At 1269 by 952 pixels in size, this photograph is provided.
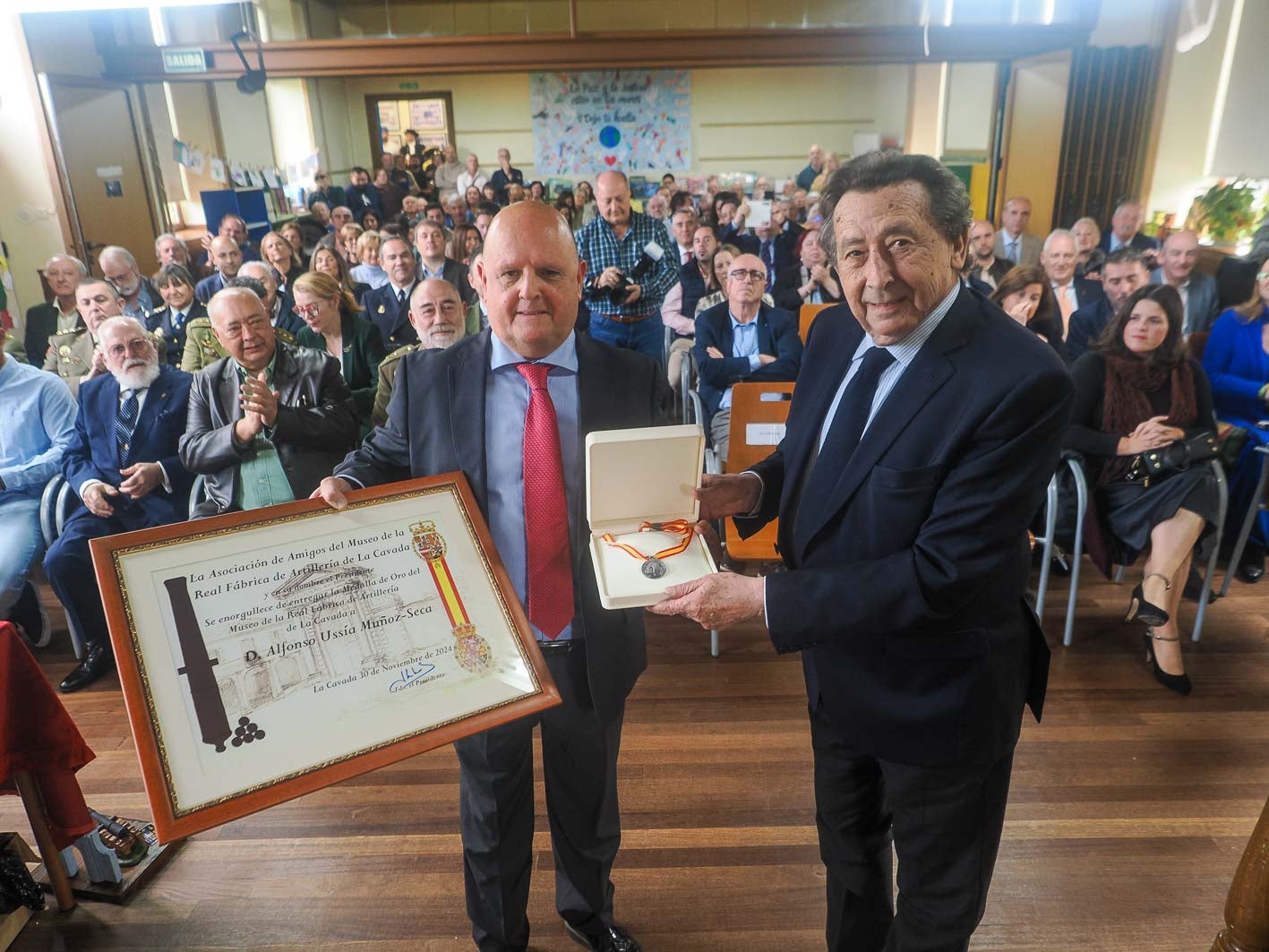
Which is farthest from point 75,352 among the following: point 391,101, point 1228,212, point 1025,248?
point 391,101

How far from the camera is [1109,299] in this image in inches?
166

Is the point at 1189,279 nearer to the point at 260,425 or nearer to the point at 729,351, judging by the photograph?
the point at 729,351

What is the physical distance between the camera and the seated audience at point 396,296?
4.49 meters

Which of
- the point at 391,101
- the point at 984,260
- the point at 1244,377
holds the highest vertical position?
the point at 391,101

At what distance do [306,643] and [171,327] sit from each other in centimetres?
427

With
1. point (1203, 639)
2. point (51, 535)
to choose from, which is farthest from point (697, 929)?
point (51, 535)

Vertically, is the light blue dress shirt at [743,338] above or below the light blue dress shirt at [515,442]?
below

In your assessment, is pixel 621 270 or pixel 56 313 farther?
pixel 56 313

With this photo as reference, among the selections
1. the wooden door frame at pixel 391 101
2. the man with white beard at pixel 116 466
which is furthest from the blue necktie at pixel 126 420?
the wooden door frame at pixel 391 101

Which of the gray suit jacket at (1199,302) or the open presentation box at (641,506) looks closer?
the open presentation box at (641,506)

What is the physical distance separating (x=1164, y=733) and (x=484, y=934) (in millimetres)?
2288

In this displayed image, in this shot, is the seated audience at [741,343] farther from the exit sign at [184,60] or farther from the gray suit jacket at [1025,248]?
the exit sign at [184,60]

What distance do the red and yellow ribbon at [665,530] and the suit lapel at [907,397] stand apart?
316 mm

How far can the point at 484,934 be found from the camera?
1.73 m
